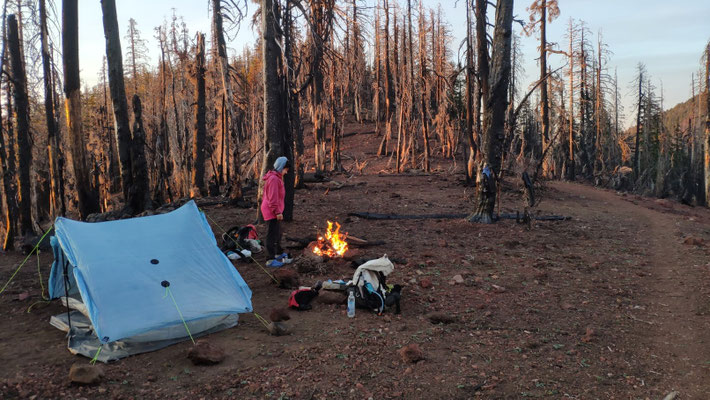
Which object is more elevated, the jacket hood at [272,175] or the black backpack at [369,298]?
the jacket hood at [272,175]

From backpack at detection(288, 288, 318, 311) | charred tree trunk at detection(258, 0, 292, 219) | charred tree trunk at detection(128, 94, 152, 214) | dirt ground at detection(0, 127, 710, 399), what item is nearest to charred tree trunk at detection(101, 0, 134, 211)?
charred tree trunk at detection(128, 94, 152, 214)

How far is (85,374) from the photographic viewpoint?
4.19 m

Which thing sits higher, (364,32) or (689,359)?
(364,32)

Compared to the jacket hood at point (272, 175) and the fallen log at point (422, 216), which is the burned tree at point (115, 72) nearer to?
the jacket hood at point (272, 175)

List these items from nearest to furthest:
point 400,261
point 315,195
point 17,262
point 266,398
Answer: point 266,398 < point 400,261 < point 17,262 < point 315,195

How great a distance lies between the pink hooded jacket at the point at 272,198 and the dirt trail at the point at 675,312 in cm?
562

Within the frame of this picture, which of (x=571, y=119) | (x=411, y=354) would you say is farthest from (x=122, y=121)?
(x=571, y=119)

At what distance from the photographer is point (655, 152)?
158ft

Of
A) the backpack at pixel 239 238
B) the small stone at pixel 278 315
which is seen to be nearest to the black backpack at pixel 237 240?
the backpack at pixel 239 238

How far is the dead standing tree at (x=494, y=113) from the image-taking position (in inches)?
425

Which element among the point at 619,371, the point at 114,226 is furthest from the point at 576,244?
the point at 114,226

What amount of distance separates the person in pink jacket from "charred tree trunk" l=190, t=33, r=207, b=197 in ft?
32.1

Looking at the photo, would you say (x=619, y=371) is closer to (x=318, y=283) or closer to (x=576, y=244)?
(x=318, y=283)

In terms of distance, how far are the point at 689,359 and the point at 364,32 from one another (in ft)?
27.7
